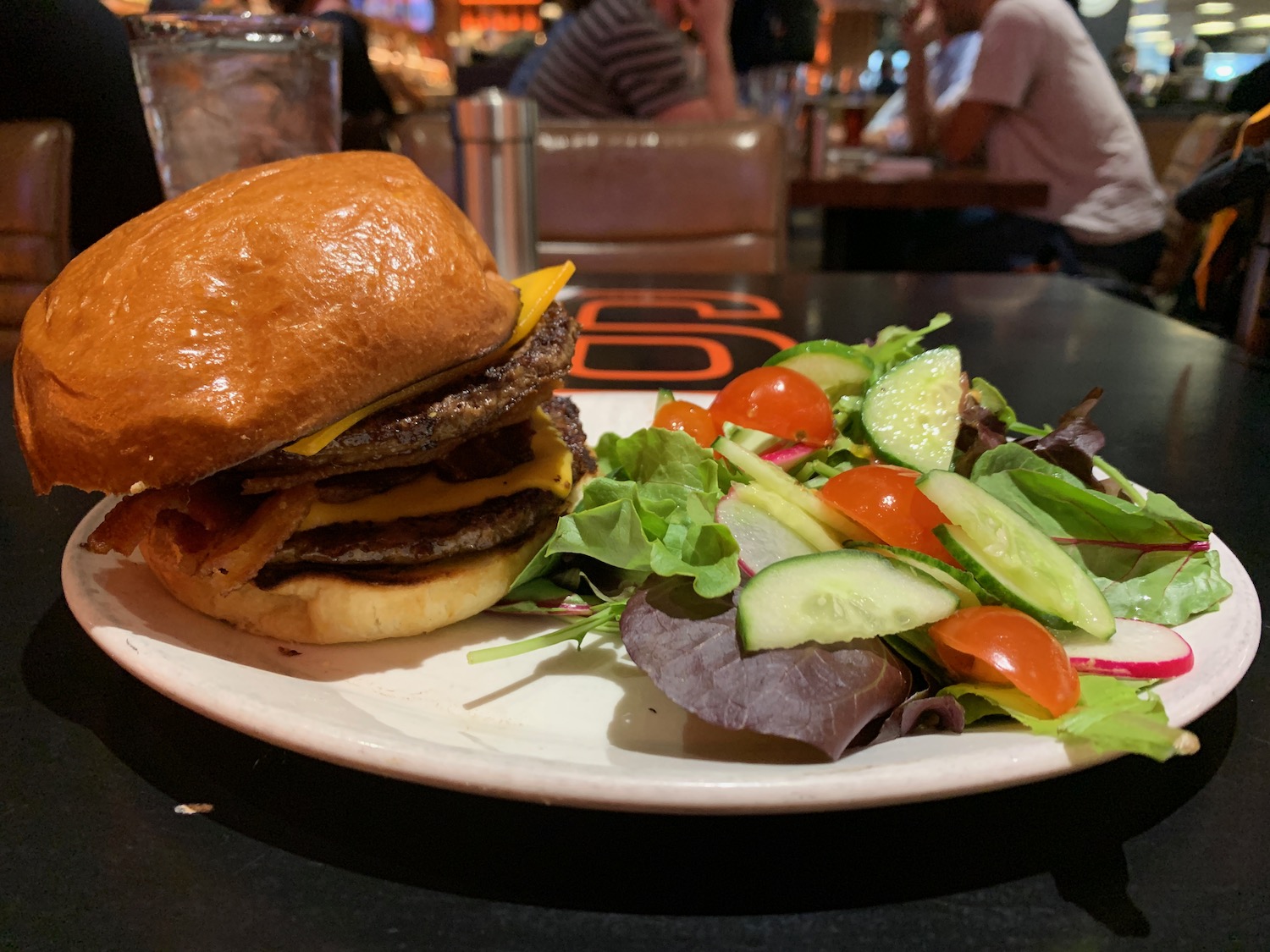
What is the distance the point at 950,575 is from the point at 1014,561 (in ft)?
0.25

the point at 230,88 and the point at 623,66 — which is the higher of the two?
the point at 623,66

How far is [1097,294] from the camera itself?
3.75 m

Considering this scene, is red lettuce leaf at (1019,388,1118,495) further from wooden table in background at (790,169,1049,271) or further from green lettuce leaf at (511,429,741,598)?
wooden table in background at (790,169,1049,271)

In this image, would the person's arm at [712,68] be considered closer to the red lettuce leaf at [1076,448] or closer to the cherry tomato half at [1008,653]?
the red lettuce leaf at [1076,448]

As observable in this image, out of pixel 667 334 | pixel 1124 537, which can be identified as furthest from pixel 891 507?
pixel 667 334

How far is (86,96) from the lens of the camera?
390cm

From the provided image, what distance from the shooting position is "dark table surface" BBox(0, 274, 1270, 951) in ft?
2.44

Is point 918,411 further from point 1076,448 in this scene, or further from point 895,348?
point 895,348

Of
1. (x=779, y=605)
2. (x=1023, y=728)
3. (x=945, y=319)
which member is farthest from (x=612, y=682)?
(x=945, y=319)

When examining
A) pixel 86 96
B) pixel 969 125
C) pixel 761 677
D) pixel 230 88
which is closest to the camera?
pixel 761 677

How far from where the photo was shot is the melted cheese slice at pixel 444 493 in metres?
1.28

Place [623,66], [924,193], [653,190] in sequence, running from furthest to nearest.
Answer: [623,66]
[924,193]
[653,190]

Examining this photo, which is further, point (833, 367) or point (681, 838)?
point (833, 367)

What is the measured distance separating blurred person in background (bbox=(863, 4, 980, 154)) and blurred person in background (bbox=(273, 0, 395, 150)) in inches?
181
